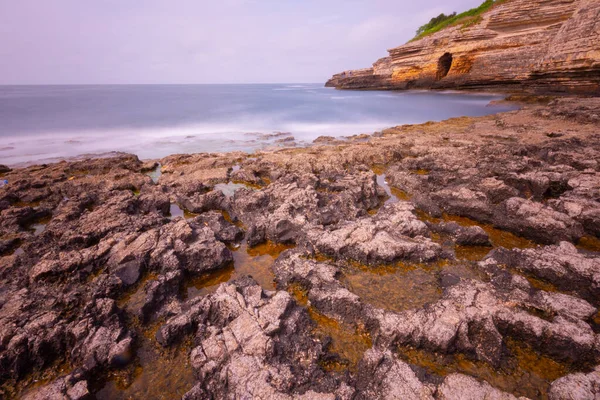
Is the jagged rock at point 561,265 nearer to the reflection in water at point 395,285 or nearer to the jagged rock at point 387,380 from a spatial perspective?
the reflection in water at point 395,285

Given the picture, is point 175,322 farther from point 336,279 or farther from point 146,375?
point 336,279

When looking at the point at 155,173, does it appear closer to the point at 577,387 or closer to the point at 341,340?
the point at 341,340

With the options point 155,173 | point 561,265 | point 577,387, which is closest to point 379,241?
point 561,265

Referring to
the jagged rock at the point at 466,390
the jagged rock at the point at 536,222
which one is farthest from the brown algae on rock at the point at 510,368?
the jagged rock at the point at 536,222

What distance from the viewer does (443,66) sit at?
53.2 m

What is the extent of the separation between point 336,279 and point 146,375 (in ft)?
13.8

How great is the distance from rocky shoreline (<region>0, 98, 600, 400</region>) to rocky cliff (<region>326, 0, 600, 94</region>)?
84.2ft

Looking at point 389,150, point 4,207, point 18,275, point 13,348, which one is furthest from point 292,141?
point 13,348

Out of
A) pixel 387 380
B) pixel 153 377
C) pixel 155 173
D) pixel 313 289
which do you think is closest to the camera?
pixel 387 380

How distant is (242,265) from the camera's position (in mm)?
7832

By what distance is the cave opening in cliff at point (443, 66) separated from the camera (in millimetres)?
51469

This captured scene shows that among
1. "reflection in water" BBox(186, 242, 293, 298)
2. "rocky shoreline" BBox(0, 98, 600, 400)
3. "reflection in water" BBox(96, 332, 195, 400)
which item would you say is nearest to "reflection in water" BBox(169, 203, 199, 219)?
"rocky shoreline" BBox(0, 98, 600, 400)

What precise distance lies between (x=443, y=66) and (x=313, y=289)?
201 feet

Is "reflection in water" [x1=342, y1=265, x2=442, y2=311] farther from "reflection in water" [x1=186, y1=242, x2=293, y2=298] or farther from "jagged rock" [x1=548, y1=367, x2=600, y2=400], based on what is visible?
"jagged rock" [x1=548, y1=367, x2=600, y2=400]
